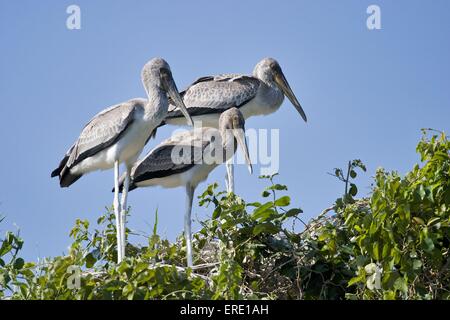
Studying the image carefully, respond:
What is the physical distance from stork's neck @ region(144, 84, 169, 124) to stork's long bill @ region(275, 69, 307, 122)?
3216 millimetres

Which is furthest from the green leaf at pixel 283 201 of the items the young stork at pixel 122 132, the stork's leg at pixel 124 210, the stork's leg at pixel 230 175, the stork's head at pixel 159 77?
the stork's leg at pixel 230 175

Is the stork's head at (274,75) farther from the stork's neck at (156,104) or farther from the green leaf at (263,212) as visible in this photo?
the green leaf at (263,212)

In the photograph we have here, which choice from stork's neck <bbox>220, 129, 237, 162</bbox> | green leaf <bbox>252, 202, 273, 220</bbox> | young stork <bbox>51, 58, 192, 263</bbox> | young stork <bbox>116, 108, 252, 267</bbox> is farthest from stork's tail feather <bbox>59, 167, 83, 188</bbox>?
green leaf <bbox>252, 202, 273, 220</bbox>

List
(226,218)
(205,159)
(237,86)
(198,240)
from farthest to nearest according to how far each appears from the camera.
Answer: (237,86) → (205,159) → (198,240) → (226,218)

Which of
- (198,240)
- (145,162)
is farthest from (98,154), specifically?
(198,240)

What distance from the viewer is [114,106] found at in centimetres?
1062

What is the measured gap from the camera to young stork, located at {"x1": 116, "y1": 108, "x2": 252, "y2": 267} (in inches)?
412

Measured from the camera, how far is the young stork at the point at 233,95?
12352 mm

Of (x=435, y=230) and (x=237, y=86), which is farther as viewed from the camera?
(x=237, y=86)

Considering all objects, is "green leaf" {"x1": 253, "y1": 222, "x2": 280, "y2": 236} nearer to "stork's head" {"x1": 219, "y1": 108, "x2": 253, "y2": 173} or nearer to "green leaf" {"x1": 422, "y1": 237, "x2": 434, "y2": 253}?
"green leaf" {"x1": 422, "y1": 237, "x2": 434, "y2": 253}

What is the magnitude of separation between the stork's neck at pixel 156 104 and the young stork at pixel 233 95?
3.36ft
